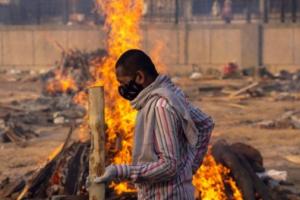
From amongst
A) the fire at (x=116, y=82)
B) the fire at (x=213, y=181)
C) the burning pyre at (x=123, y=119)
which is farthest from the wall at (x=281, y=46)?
the fire at (x=213, y=181)

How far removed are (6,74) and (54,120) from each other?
13.9 metres

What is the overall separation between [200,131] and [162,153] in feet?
1.84

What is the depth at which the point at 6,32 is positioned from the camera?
31875 mm

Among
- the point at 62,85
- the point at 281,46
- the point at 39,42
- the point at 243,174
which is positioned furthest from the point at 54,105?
the point at 281,46

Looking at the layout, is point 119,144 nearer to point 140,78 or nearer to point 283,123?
point 140,78

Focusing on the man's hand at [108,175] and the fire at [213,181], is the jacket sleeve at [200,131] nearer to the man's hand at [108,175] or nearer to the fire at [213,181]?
the man's hand at [108,175]

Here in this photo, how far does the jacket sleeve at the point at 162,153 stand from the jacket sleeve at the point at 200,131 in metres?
0.43

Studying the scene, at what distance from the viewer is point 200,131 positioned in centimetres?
459

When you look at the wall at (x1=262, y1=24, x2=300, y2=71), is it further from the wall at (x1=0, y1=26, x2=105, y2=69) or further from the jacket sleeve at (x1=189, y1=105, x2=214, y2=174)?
the jacket sleeve at (x1=189, y1=105, x2=214, y2=174)

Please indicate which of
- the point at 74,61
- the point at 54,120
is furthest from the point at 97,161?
the point at 74,61

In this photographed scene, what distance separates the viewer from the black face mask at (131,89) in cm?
421

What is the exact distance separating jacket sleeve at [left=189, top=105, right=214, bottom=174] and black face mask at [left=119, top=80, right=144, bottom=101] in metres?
0.46

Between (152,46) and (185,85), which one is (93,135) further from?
(152,46)

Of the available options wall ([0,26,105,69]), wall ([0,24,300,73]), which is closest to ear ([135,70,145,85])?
wall ([0,24,300,73])
